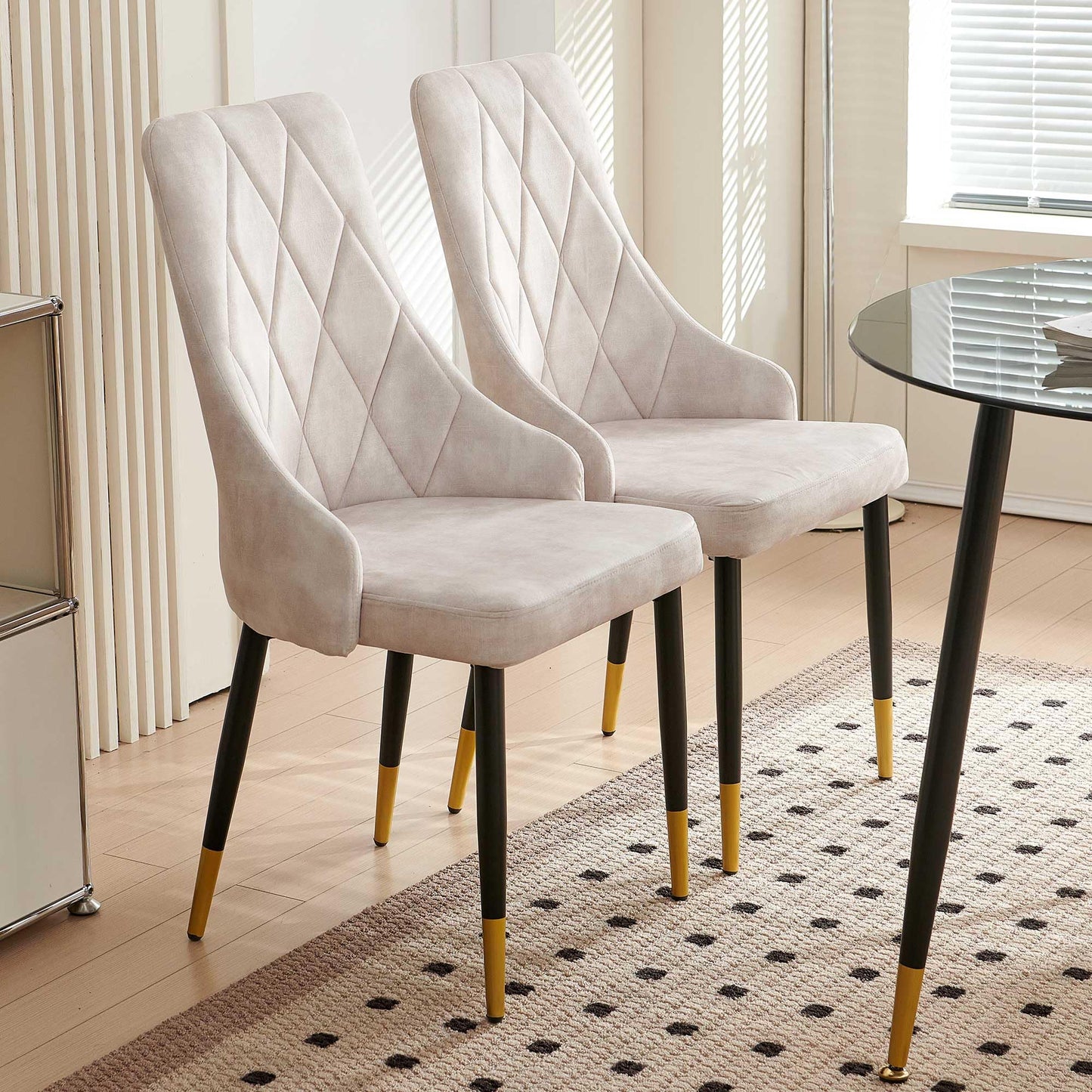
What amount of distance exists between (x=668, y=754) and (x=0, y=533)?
0.91m

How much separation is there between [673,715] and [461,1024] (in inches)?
19.0

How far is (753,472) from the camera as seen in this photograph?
7.86 ft

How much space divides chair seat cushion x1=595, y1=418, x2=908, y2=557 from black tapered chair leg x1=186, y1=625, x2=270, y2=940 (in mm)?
556

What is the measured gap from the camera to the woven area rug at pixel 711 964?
6.36 ft

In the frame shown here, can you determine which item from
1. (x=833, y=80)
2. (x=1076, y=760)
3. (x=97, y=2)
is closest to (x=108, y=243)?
(x=97, y=2)

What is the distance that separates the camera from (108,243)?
276 centimetres

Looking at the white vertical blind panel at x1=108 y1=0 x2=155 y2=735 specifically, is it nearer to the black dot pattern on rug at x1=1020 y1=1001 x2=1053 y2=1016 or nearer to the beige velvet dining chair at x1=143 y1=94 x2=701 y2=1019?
the beige velvet dining chair at x1=143 y1=94 x2=701 y2=1019

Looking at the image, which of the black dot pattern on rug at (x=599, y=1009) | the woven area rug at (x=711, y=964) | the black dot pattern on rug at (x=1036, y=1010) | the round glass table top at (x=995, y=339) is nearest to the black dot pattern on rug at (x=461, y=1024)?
the woven area rug at (x=711, y=964)

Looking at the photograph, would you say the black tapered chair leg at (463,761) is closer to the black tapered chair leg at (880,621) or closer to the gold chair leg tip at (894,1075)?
the black tapered chair leg at (880,621)

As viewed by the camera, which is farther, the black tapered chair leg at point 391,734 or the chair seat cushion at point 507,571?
the black tapered chair leg at point 391,734

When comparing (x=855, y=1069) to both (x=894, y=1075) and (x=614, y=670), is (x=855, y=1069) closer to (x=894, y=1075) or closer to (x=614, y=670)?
(x=894, y=1075)

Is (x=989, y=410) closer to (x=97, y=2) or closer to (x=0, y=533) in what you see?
(x=0, y=533)

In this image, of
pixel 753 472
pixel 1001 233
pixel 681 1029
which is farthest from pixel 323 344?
pixel 1001 233

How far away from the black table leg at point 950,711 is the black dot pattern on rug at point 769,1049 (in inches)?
4.8
